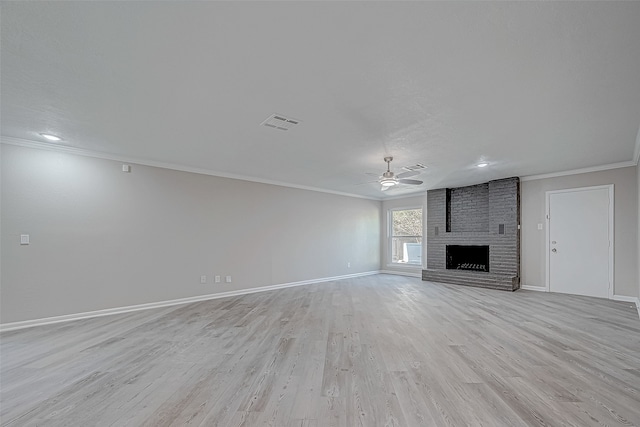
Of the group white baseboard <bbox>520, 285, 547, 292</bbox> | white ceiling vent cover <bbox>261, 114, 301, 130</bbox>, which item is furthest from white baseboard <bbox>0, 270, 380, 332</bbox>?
white baseboard <bbox>520, 285, 547, 292</bbox>

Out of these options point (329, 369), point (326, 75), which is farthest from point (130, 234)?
point (326, 75)

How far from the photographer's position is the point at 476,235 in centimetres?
695

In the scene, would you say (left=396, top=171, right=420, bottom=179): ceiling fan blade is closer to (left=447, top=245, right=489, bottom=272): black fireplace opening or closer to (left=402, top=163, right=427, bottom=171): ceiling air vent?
(left=402, top=163, right=427, bottom=171): ceiling air vent

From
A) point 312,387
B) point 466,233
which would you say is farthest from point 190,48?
point 466,233

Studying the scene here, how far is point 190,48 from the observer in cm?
196

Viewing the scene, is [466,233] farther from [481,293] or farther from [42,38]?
[42,38]

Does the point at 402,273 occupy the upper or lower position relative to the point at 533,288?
lower

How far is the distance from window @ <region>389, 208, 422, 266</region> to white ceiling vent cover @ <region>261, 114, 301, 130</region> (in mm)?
6201

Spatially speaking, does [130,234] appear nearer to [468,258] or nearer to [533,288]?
[468,258]

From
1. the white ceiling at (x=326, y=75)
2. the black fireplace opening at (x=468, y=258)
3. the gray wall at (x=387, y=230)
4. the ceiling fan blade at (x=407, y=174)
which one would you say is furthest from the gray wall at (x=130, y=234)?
the black fireplace opening at (x=468, y=258)

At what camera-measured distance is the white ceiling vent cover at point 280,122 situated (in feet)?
10.1

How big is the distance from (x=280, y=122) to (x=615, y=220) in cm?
645

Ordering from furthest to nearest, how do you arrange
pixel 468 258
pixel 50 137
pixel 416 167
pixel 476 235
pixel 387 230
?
pixel 387 230 → pixel 468 258 → pixel 476 235 → pixel 416 167 → pixel 50 137

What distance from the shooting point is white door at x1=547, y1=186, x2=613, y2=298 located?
522cm
